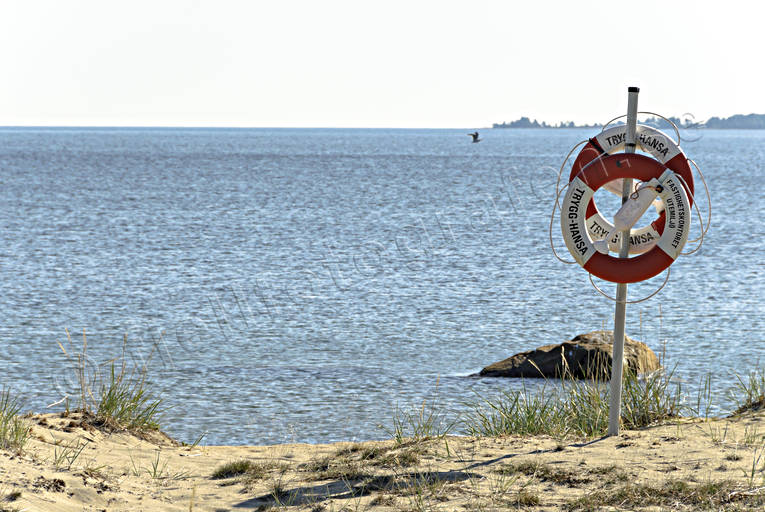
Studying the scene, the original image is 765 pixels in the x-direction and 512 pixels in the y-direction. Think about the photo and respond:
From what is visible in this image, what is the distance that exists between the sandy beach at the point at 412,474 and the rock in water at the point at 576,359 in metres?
3.96

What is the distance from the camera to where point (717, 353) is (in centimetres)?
1325

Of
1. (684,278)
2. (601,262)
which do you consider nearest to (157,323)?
(601,262)

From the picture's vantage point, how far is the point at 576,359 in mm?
11594

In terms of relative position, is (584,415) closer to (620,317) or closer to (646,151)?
(620,317)

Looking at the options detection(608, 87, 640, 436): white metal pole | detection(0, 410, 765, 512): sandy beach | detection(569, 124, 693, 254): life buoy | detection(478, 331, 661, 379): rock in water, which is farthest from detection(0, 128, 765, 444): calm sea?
detection(0, 410, 765, 512): sandy beach

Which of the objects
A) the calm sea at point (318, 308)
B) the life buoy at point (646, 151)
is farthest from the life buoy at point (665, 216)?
the calm sea at point (318, 308)

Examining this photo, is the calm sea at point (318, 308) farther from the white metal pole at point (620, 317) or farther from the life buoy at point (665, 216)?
the life buoy at point (665, 216)

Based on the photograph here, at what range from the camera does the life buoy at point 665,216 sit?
21.5 feet

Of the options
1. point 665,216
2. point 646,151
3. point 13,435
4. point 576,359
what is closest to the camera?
point 13,435

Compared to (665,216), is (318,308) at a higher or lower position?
lower

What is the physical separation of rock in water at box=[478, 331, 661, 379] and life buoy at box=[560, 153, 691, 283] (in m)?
4.61

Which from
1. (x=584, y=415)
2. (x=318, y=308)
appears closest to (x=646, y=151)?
(x=584, y=415)

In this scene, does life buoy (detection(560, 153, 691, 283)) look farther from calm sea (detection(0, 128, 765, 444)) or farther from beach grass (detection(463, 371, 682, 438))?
beach grass (detection(463, 371, 682, 438))

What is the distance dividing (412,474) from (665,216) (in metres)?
2.56
